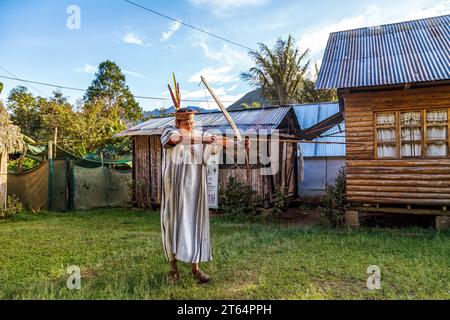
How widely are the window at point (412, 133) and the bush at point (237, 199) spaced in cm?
369

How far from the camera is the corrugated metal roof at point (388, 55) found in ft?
24.7

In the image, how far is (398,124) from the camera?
7887 millimetres

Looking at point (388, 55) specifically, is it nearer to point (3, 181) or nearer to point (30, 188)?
point (3, 181)

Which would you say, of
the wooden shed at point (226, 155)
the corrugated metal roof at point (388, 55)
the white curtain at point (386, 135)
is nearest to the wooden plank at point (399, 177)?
the white curtain at point (386, 135)

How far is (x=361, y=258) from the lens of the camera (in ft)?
17.3

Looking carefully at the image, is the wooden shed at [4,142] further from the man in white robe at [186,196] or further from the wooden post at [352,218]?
the wooden post at [352,218]

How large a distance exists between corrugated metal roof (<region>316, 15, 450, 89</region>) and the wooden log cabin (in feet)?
0.06

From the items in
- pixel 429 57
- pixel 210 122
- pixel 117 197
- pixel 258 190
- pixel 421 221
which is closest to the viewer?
pixel 429 57

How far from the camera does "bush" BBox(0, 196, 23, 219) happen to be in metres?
9.91

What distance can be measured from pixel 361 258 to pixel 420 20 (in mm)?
7678

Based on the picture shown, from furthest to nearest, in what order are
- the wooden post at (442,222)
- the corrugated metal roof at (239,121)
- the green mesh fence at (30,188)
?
the green mesh fence at (30,188) < the corrugated metal roof at (239,121) < the wooden post at (442,222)

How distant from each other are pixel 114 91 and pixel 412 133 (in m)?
26.9
